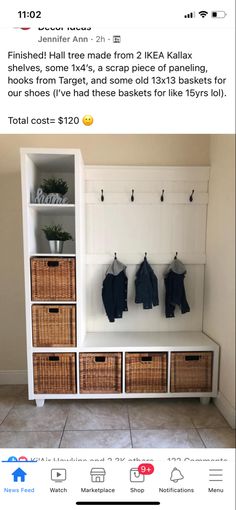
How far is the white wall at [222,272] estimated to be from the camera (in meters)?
0.80

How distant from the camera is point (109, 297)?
4.37ft

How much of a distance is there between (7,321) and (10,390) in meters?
0.35

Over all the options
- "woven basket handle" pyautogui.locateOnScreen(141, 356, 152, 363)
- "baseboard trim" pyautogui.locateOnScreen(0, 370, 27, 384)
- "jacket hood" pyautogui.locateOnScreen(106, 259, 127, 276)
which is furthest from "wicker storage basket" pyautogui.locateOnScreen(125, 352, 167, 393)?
"baseboard trim" pyautogui.locateOnScreen(0, 370, 27, 384)

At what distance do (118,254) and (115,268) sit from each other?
8cm

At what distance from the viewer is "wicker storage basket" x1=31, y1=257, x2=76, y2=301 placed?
44.7 inches

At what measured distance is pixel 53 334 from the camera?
1167 millimetres

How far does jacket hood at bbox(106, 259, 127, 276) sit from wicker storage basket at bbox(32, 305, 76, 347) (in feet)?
0.96

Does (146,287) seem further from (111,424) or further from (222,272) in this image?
(111,424)

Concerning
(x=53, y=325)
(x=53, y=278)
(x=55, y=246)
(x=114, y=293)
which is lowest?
(x=53, y=325)

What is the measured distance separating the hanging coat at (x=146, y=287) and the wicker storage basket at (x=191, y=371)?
0.90ft

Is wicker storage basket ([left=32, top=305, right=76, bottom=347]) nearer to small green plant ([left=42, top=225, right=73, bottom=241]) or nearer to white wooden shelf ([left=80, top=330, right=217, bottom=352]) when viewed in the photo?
white wooden shelf ([left=80, top=330, right=217, bottom=352])
